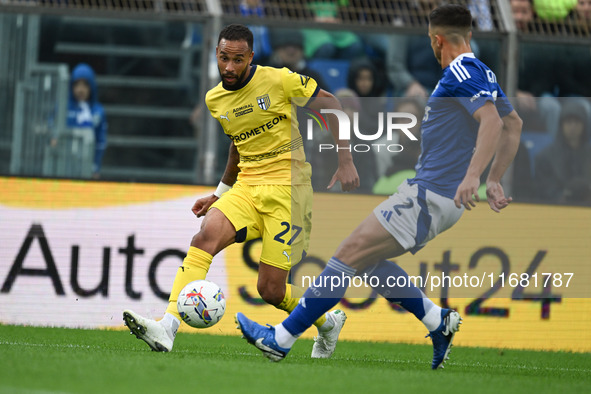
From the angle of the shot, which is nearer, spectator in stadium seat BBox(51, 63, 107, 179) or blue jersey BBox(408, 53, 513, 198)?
blue jersey BBox(408, 53, 513, 198)

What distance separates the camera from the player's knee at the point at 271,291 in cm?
634

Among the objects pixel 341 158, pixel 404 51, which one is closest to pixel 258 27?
pixel 404 51

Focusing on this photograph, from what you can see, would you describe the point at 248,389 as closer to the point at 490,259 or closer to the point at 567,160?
Result: the point at 490,259

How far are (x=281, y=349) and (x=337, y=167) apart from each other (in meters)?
1.44

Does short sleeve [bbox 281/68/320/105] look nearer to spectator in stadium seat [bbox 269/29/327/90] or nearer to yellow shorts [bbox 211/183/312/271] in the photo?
yellow shorts [bbox 211/183/312/271]

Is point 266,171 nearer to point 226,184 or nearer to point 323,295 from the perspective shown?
point 226,184

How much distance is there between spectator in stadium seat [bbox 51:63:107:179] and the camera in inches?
378

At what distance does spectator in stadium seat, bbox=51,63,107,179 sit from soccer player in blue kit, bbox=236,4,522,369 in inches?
173

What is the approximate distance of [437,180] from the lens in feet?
18.7

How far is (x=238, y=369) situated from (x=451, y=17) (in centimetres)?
238

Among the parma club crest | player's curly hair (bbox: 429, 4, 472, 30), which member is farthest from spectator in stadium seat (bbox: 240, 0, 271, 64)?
player's curly hair (bbox: 429, 4, 472, 30)

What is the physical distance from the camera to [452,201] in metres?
5.68

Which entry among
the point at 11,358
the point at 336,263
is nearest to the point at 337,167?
the point at 336,263

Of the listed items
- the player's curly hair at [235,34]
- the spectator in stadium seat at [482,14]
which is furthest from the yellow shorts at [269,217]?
the spectator in stadium seat at [482,14]
